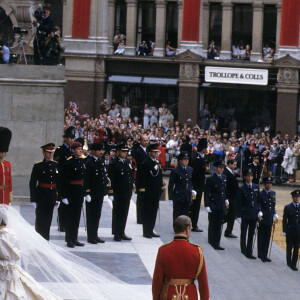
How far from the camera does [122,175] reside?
16688mm

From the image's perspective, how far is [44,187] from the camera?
49.0 feet

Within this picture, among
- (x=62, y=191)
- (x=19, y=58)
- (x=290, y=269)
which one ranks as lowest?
(x=290, y=269)

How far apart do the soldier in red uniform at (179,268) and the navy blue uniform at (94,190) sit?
25.1ft

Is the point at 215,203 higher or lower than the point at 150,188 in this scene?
lower

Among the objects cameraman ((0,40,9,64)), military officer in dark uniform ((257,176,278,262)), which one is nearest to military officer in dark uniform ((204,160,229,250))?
military officer in dark uniform ((257,176,278,262))

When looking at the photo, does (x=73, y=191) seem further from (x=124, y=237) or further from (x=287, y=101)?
(x=287, y=101)

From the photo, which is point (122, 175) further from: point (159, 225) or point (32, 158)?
point (32, 158)

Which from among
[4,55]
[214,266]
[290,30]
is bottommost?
[214,266]

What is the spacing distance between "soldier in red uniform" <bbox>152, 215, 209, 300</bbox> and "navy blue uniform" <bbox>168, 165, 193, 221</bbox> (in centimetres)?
912

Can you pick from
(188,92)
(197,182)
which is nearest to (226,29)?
(188,92)

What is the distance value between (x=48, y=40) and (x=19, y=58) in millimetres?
1418

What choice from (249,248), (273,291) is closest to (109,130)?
(249,248)

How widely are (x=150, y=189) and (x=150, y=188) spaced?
0.08ft

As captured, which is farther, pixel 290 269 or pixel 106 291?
pixel 290 269
